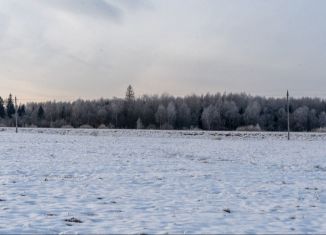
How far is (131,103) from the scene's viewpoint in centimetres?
14475

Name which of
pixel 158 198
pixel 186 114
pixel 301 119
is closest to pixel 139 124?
pixel 186 114

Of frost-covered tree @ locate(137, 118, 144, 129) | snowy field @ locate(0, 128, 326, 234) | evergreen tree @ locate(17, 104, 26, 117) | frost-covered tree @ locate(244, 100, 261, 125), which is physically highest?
evergreen tree @ locate(17, 104, 26, 117)

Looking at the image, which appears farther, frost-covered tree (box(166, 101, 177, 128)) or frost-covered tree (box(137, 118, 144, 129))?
frost-covered tree (box(166, 101, 177, 128))

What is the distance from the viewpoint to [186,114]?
136m

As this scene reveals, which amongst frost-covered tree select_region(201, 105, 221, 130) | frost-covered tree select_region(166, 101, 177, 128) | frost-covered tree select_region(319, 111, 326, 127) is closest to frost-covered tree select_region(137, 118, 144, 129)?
frost-covered tree select_region(166, 101, 177, 128)

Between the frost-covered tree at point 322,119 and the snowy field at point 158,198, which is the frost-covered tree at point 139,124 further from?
the snowy field at point 158,198

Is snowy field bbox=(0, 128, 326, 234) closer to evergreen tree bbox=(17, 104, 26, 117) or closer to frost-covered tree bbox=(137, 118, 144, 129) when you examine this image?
frost-covered tree bbox=(137, 118, 144, 129)

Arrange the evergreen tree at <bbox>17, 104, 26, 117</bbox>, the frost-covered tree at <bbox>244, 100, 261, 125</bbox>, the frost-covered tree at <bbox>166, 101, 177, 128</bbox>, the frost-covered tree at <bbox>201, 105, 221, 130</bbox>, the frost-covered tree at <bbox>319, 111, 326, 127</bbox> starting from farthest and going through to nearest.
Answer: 1. the evergreen tree at <bbox>17, 104, 26, 117</bbox>
2. the frost-covered tree at <bbox>166, 101, 177, 128</bbox>
3. the frost-covered tree at <bbox>319, 111, 326, 127</bbox>
4. the frost-covered tree at <bbox>244, 100, 261, 125</bbox>
5. the frost-covered tree at <bbox>201, 105, 221, 130</bbox>

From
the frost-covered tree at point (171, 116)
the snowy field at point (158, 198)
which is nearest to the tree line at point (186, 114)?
the frost-covered tree at point (171, 116)

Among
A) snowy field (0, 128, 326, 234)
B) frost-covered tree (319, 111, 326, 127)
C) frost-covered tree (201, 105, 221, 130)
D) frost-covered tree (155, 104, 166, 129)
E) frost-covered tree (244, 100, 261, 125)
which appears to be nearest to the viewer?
snowy field (0, 128, 326, 234)

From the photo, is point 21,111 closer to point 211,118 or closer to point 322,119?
point 211,118

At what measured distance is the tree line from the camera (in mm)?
126438

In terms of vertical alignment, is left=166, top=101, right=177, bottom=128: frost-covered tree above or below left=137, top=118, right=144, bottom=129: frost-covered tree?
above

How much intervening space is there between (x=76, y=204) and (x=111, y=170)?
23.9 ft
